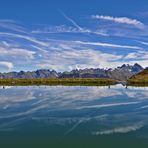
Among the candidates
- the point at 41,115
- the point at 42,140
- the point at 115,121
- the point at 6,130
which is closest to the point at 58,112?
the point at 41,115

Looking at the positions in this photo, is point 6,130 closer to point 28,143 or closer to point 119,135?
point 28,143

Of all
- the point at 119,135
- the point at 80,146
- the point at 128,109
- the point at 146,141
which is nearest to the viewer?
the point at 80,146

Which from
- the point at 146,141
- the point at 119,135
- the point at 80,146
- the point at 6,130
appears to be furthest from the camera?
the point at 6,130

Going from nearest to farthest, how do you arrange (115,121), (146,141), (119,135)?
(146,141)
(119,135)
(115,121)

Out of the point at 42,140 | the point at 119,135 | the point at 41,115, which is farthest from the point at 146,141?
the point at 41,115

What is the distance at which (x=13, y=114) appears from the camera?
44.0 metres

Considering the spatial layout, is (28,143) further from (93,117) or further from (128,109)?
(128,109)

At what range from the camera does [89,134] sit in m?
31.3

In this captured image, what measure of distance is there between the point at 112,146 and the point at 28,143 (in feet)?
21.4

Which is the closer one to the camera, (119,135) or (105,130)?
(119,135)

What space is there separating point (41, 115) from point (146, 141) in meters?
17.8

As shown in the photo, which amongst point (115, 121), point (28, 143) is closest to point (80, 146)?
point (28, 143)

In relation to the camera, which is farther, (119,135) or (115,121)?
(115,121)

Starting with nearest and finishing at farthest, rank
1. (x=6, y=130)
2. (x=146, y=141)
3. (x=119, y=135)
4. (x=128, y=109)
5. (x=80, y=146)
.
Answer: (x=80, y=146)
(x=146, y=141)
(x=119, y=135)
(x=6, y=130)
(x=128, y=109)
